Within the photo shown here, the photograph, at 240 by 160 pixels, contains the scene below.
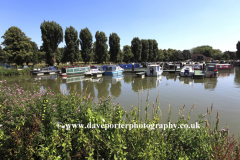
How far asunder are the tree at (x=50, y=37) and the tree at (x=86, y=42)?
6260mm

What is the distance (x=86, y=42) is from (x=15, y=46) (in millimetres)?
19403

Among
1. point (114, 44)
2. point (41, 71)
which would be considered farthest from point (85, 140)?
point (114, 44)

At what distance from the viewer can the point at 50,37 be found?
3975 cm

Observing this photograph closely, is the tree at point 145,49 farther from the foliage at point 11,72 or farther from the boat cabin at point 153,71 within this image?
the foliage at point 11,72

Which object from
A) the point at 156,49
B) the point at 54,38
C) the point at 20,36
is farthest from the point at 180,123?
the point at 156,49

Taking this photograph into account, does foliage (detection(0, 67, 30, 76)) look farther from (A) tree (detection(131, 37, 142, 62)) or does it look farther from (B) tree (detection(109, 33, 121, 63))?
(A) tree (detection(131, 37, 142, 62))

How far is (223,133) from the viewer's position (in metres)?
2.92

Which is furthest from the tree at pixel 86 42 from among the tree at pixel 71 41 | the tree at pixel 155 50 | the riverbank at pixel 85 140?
the riverbank at pixel 85 140

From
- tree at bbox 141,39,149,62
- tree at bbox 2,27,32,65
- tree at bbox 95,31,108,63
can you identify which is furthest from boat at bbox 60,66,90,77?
tree at bbox 141,39,149,62

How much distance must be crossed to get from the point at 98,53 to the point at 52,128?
45.8 m

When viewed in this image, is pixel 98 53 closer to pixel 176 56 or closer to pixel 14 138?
pixel 14 138

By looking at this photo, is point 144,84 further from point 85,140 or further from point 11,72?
point 11,72

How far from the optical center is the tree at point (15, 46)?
122ft

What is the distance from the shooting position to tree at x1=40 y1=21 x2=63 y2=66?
127ft
